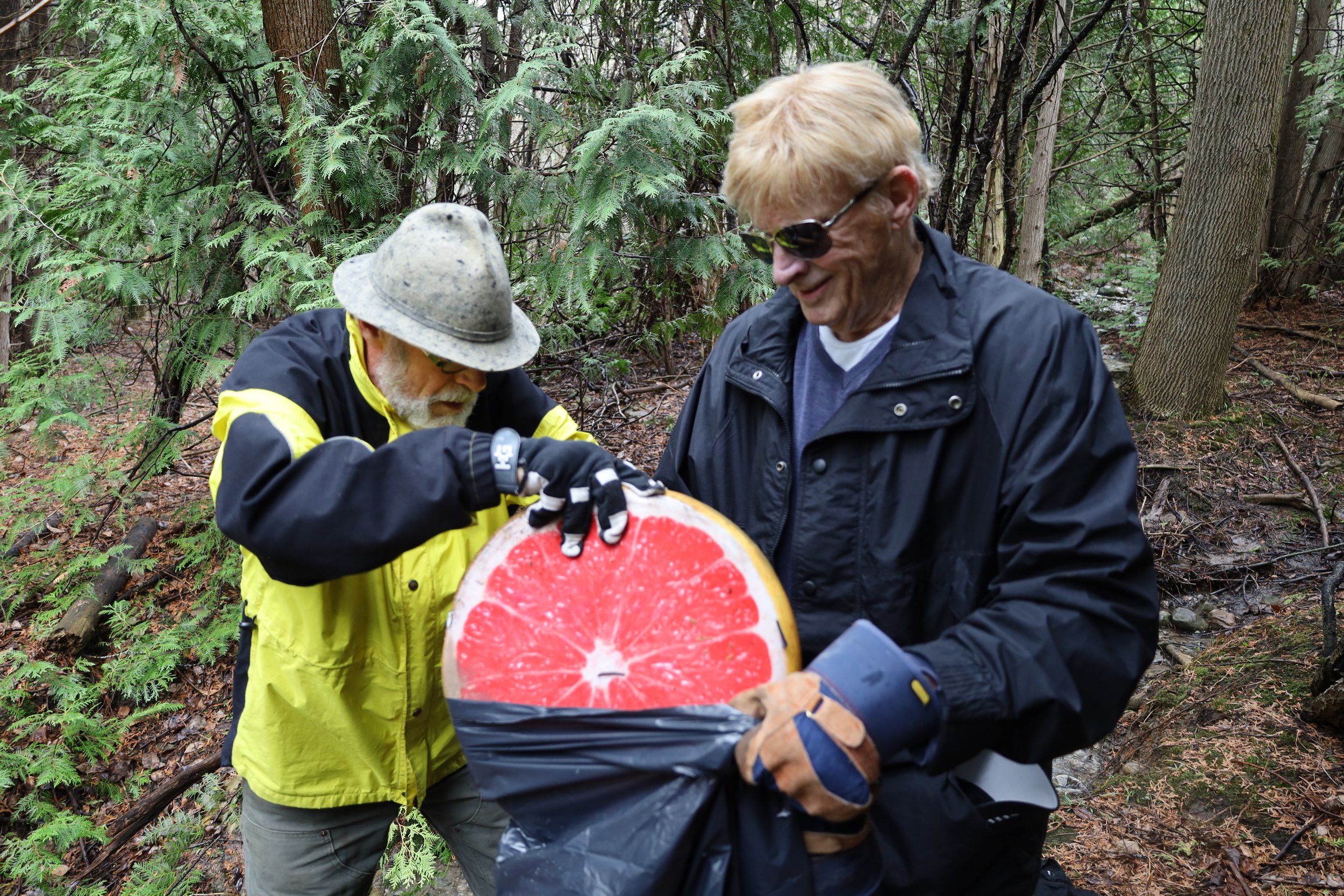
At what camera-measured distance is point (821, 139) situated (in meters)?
1.74

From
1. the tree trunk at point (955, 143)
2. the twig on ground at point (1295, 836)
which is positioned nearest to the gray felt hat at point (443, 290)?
the twig on ground at point (1295, 836)

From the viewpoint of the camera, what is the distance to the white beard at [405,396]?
2.11 m

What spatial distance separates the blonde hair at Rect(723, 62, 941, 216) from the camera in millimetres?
1751

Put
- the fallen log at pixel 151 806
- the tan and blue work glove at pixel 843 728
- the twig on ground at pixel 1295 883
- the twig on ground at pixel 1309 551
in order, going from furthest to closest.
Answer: the twig on ground at pixel 1309 551 → the fallen log at pixel 151 806 → the twig on ground at pixel 1295 883 → the tan and blue work glove at pixel 843 728

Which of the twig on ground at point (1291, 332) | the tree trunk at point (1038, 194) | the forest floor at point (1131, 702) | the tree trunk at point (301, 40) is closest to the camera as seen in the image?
the forest floor at point (1131, 702)

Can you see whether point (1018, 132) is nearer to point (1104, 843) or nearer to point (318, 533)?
point (1104, 843)

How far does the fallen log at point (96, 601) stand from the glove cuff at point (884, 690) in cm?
559

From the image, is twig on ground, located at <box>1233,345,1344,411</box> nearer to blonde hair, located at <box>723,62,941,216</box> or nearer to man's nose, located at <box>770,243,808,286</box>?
blonde hair, located at <box>723,62,941,216</box>

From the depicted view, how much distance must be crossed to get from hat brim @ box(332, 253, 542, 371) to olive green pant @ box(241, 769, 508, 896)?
128cm

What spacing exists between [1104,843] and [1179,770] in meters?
0.55

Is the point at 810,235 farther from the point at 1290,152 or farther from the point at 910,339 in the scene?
the point at 1290,152

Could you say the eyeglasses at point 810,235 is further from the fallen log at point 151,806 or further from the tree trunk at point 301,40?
the fallen log at point 151,806

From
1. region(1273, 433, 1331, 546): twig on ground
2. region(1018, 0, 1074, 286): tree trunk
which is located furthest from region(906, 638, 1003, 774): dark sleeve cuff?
region(1018, 0, 1074, 286): tree trunk

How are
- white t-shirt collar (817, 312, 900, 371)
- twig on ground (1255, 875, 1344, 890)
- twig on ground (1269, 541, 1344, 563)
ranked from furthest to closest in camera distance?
twig on ground (1269, 541, 1344, 563), twig on ground (1255, 875, 1344, 890), white t-shirt collar (817, 312, 900, 371)
